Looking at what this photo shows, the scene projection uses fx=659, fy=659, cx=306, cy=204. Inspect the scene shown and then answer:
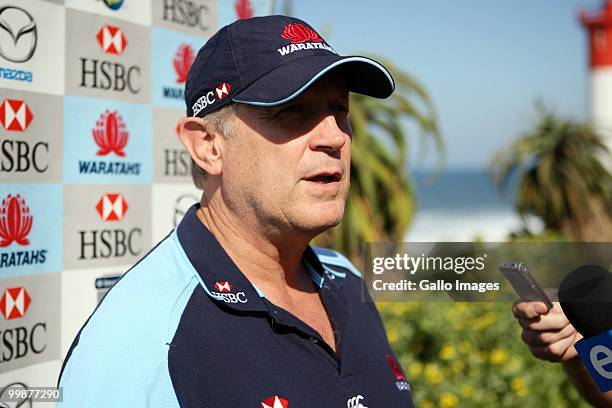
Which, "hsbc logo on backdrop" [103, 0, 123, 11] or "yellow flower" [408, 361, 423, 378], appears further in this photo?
"yellow flower" [408, 361, 423, 378]

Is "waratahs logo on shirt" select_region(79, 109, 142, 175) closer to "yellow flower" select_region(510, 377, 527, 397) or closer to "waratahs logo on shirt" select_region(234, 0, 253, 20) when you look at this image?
"waratahs logo on shirt" select_region(234, 0, 253, 20)

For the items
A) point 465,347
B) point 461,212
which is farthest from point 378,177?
point 461,212

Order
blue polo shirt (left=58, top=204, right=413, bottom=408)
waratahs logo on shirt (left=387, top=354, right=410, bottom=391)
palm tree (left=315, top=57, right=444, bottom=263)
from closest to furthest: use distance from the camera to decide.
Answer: blue polo shirt (left=58, top=204, right=413, bottom=408) < waratahs logo on shirt (left=387, top=354, right=410, bottom=391) < palm tree (left=315, top=57, right=444, bottom=263)

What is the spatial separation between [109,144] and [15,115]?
0.37 meters

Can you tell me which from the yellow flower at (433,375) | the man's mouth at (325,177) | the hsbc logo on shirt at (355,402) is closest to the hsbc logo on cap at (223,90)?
the man's mouth at (325,177)

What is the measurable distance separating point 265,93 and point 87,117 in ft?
2.40

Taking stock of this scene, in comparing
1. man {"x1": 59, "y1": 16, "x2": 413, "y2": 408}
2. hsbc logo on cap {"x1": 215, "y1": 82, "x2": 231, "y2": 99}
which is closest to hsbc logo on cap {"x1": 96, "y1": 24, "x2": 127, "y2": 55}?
man {"x1": 59, "y1": 16, "x2": 413, "y2": 408}

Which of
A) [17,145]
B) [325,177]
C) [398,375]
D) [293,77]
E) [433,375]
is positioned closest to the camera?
[293,77]

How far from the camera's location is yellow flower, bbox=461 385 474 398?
3180 millimetres

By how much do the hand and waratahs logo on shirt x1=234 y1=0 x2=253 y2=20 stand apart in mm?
1644

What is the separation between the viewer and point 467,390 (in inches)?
125

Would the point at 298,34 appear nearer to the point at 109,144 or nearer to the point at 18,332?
the point at 109,144

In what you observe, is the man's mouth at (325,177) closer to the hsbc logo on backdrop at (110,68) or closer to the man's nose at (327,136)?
the man's nose at (327,136)

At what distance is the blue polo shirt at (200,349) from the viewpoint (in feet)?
4.54
